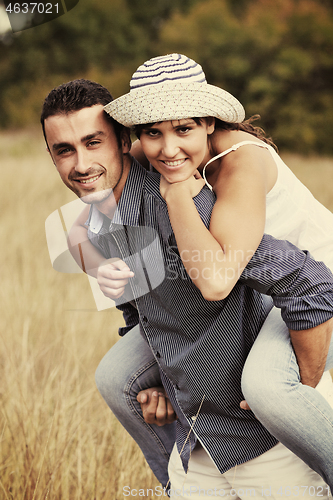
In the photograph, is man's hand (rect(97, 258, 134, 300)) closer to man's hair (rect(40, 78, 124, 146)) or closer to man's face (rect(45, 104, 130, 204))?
man's face (rect(45, 104, 130, 204))

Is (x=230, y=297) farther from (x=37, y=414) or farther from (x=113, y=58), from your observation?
(x=113, y=58)

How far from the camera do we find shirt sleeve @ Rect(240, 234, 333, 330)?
146 cm

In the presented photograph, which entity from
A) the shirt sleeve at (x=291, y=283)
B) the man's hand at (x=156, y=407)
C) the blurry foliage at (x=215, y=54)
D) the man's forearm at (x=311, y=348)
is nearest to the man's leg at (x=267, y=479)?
the man's hand at (x=156, y=407)

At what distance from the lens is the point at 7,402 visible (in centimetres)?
272

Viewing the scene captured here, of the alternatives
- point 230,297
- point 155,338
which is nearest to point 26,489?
point 155,338

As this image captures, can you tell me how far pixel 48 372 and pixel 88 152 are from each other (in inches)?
95.4

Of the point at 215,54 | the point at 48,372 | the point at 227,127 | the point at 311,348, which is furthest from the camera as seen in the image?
the point at 215,54

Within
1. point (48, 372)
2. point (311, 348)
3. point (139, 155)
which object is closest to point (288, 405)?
point (311, 348)

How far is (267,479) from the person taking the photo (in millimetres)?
1712

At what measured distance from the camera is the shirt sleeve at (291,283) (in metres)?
1.46

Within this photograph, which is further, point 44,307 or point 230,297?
point 44,307

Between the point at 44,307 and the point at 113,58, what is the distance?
66.6ft

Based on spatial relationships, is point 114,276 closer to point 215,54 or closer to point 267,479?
point 267,479

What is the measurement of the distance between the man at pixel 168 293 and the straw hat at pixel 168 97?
12 centimetres
